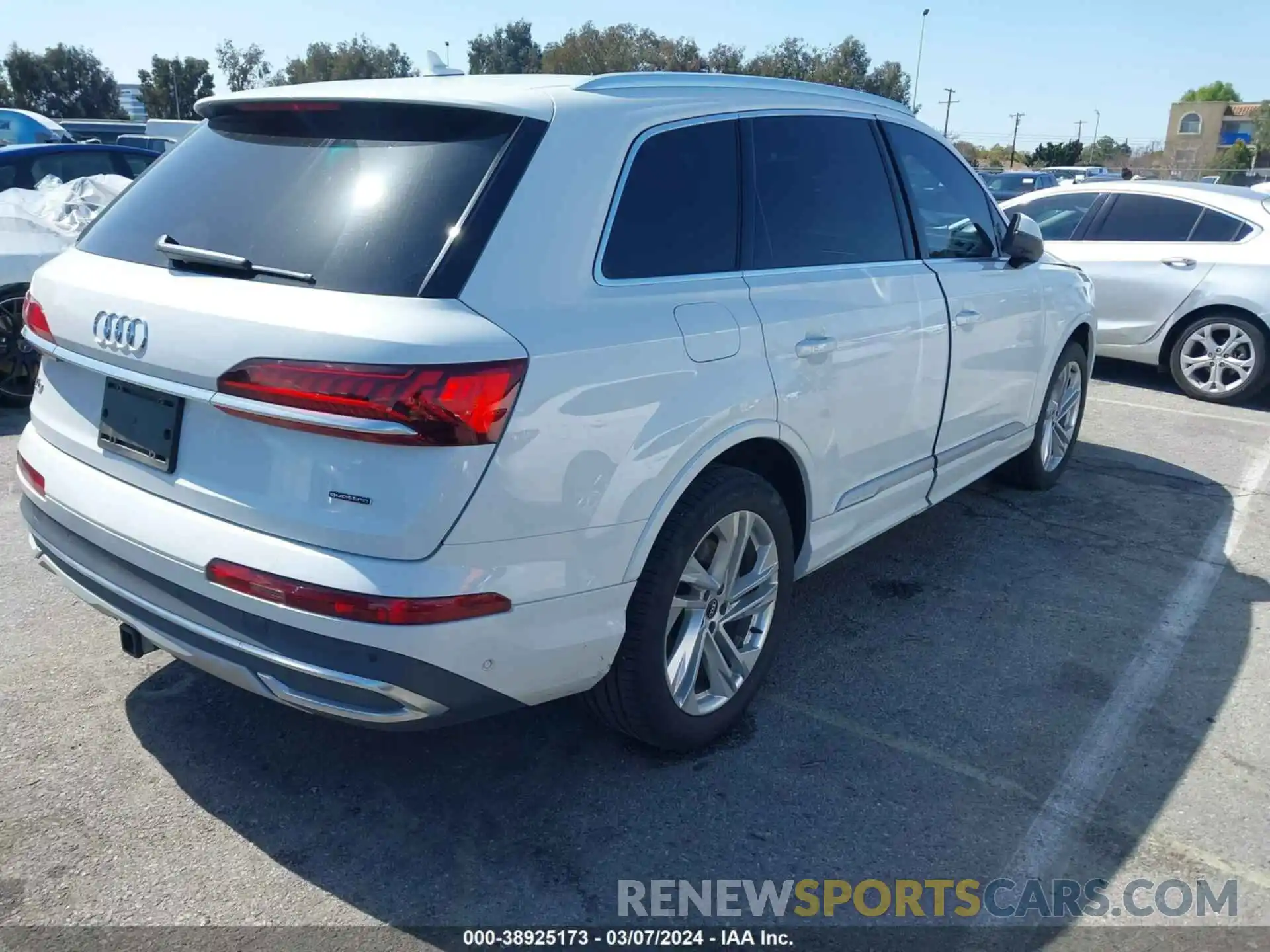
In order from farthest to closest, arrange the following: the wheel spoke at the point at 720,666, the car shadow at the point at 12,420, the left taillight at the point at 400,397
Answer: the car shadow at the point at 12,420, the wheel spoke at the point at 720,666, the left taillight at the point at 400,397

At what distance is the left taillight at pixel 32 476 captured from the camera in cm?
292

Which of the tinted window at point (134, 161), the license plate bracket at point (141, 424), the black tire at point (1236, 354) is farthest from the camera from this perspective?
the tinted window at point (134, 161)

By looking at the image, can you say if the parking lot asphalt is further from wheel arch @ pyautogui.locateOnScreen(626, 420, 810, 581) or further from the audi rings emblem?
the audi rings emblem

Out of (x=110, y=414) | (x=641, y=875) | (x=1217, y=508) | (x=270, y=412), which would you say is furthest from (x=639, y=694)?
(x=1217, y=508)

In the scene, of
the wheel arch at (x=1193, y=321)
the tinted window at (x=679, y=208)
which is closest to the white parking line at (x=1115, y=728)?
the tinted window at (x=679, y=208)

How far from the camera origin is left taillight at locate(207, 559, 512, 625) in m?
2.25

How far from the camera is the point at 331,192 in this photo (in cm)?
254

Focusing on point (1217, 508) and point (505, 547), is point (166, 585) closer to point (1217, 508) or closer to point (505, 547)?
point (505, 547)

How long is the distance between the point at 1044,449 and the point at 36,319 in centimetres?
467

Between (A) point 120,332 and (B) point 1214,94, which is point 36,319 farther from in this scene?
(B) point 1214,94

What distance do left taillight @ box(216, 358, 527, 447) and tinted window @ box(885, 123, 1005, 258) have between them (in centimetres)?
241

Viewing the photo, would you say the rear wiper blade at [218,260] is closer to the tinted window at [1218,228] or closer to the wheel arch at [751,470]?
the wheel arch at [751,470]

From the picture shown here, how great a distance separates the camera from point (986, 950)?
246 centimetres

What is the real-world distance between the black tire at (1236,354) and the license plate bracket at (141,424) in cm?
808
